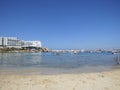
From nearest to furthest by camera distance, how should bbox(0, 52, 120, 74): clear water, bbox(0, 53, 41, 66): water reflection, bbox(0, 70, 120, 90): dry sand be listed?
bbox(0, 70, 120, 90): dry sand
bbox(0, 52, 120, 74): clear water
bbox(0, 53, 41, 66): water reflection

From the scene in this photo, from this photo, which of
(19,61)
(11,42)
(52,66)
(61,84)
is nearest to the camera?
(61,84)

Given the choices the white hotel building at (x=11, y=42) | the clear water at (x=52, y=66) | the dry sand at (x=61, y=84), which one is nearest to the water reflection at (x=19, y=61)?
the clear water at (x=52, y=66)

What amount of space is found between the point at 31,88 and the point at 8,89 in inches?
44.7

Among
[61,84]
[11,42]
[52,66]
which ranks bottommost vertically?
[52,66]

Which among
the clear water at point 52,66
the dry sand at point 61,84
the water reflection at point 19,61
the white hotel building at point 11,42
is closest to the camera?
the dry sand at point 61,84

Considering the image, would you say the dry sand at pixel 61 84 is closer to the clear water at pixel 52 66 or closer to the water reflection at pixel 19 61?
the clear water at pixel 52 66

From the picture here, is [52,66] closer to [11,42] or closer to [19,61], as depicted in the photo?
[19,61]

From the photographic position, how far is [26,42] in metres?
197

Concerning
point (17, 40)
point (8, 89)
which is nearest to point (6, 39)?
point (17, 40)

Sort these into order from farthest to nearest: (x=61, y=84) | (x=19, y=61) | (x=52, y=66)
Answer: (x=19, y=61) → (x=52, y=66) → (x=61, y=84)

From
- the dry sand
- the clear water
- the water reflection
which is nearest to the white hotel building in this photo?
the water reflection

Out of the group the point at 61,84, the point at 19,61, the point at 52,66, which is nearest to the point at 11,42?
the point at 19,61

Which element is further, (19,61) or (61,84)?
(19,61)

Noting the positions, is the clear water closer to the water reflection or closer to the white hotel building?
the water reflection
